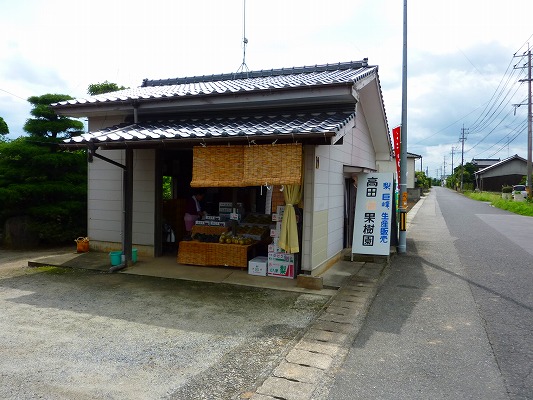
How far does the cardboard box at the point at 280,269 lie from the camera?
795 centimetres

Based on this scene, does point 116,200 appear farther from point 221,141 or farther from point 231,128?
point 221,141

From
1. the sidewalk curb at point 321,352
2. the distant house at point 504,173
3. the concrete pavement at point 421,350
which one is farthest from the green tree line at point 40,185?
the distant house at point 504,173

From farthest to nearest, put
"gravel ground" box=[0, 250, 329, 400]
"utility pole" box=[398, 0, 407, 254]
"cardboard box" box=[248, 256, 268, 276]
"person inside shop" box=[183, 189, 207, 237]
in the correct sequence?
1. "utility pole" box=[398, 0, 407, 254]
2. "person inside shop" box=[183, 189, 207, 237]
3. "cardboard box" box=[248, 256, 268, 276]
4. "gravel ground" box=[0, 250, 329, 400]

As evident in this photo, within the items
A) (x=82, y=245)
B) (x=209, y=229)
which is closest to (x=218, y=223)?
(x=209, y=229)

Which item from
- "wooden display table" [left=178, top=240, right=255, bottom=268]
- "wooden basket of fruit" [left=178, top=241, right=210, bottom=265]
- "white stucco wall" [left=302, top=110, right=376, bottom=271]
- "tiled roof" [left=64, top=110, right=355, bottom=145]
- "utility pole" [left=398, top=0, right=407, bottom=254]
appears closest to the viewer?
"tiled roof" [left=64, top=110, right=355, bottom=145]

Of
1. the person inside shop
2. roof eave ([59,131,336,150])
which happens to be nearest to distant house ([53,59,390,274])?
roof eave ([59,131,336,150])

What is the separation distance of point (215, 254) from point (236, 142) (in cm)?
290

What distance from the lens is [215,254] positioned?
878cm

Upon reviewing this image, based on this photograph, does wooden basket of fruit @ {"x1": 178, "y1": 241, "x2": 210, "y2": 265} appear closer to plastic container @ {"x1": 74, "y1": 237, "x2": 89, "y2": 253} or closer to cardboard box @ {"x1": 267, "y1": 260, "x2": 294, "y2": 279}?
cardboard box @ {"x1": 267, "y1": 260, "x2": 294, "y2": 279}

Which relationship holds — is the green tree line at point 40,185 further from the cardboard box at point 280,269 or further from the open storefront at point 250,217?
the cardboard box at point 280,269

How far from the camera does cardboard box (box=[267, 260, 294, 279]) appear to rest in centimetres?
795

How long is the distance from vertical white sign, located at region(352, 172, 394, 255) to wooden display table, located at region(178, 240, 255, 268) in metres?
2.99

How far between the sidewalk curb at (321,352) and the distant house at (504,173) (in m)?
55.9

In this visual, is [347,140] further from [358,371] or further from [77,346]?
[77,346]
